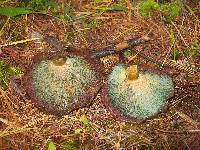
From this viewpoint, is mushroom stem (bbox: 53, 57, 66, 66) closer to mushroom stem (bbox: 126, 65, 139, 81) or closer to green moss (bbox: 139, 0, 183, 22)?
mushroom stem (bbox: 126, 65, 139, 81)

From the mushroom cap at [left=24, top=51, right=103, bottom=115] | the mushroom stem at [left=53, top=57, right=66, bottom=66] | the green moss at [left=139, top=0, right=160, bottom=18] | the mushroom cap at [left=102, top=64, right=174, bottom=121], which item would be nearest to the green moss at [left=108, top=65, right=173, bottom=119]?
the mushroom cap at [left=102, top=64, right=174, bottom=121]

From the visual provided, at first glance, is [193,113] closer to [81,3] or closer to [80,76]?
[80,76]

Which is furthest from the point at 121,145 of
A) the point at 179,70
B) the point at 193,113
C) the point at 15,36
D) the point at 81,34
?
the point at 15,36

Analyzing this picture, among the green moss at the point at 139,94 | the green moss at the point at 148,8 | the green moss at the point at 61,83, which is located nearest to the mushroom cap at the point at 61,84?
the green moss at the point at 61,83

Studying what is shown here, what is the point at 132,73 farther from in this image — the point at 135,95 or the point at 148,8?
the point at 148,8

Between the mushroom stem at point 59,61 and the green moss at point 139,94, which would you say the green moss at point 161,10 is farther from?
the mushroom stem at point 59,61

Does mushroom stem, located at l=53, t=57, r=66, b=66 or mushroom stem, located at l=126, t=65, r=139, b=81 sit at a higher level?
mushroom stem, located at l=53, t=57, r=66, b=66
